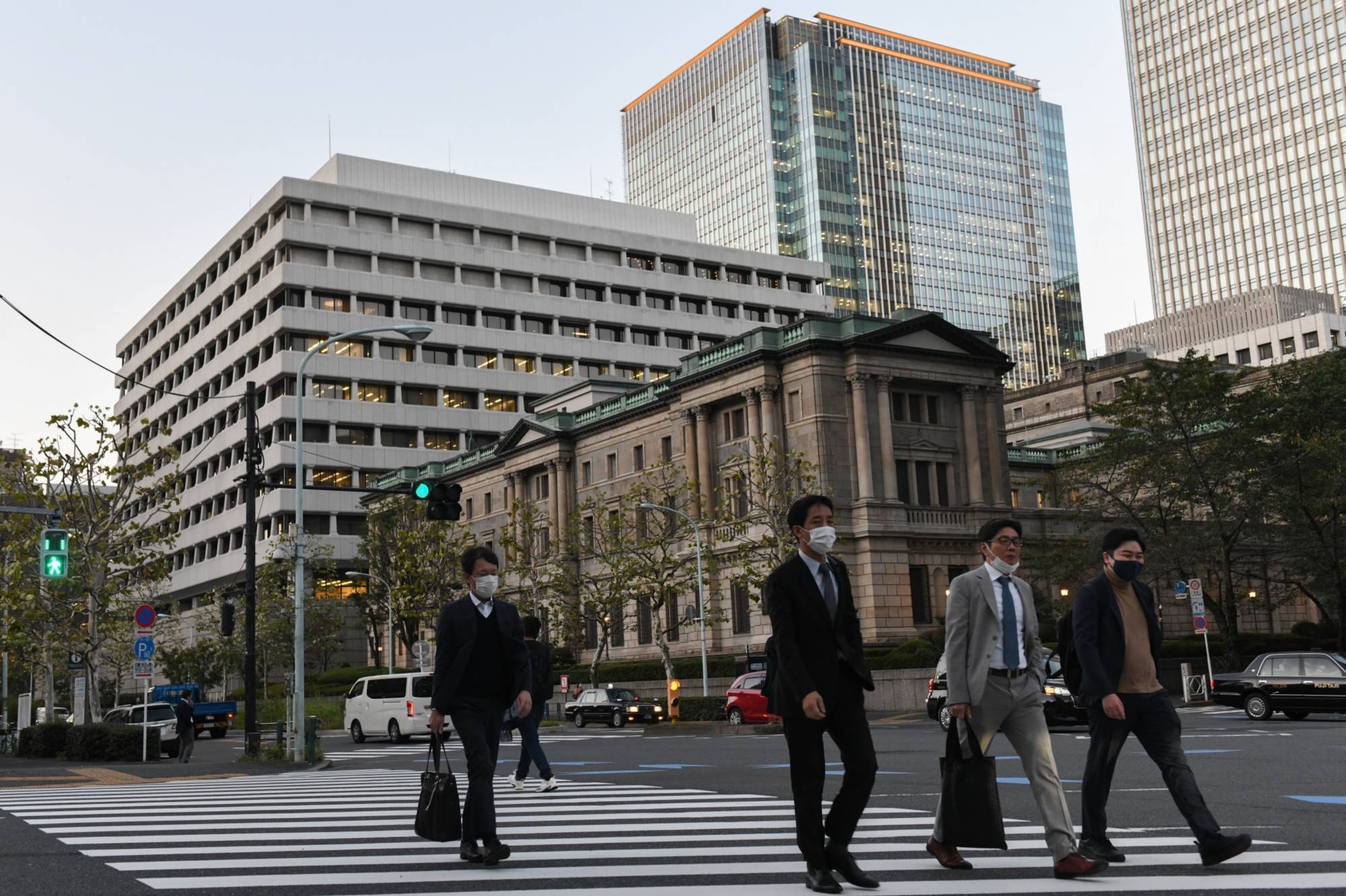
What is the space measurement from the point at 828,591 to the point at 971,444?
54.2m

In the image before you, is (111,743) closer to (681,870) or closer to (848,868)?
(681,870)

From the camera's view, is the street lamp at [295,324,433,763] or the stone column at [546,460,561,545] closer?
the street lamp at [295,324,433,763]

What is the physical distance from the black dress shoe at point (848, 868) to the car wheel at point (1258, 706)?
25105 mm

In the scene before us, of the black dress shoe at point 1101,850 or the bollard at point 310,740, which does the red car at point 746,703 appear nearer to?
the bollard at point 310,740

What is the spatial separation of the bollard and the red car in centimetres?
1359

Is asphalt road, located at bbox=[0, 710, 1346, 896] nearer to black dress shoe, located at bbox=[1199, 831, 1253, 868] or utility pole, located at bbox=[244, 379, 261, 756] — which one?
black dress shoe, located at bbox=[1199, 831, 1253, 868]

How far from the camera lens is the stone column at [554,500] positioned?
7100 cm

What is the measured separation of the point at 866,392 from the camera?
57.4 meters

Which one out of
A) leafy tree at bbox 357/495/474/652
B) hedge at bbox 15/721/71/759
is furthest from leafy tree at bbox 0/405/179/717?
leafy tree at bbox 357/495/474/652

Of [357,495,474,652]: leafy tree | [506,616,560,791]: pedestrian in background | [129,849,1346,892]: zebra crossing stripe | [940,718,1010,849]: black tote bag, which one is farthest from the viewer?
[357,495,474,652]: leafy tree

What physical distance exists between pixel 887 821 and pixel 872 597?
4472 centimetres

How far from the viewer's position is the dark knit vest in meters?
9.22

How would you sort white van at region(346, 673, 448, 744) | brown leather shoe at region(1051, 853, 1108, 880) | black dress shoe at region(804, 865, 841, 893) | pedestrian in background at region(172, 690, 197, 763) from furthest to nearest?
1. white van at region(346, 673, 448, 744)
2. pedestrian in background at region(172, 690, 197, 763)
3. brown leather shoe at region(1051, 853, 1108, 880)
4. black dress shoe at region(804, 865, 841, 893)

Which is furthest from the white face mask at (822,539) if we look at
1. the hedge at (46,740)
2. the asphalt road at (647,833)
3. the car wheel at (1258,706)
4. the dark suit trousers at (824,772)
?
the hedge at (46,740)
